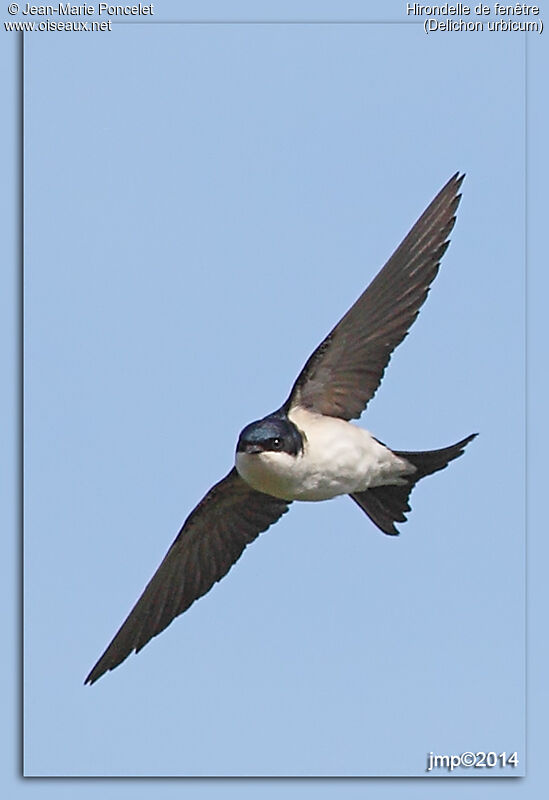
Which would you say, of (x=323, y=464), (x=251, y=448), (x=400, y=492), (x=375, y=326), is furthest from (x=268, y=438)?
(x=400, y=492)

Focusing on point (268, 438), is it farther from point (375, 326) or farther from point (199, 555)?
point (199, 555)

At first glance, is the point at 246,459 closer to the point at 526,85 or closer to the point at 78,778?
the point at 78,778

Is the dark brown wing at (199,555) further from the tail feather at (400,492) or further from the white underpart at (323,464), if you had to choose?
the white underpart at (323,464)

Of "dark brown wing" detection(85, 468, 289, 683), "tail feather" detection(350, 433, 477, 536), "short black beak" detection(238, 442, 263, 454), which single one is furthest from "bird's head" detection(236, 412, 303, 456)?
"dark brown wing" detection(85, 468, 289, 683)

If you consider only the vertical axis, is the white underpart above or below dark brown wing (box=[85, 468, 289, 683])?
above

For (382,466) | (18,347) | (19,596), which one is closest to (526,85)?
(382,466)

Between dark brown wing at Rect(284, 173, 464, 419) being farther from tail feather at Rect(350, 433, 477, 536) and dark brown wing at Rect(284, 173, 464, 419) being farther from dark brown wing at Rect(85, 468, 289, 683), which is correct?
dark brown wing at Rect(85, 468, 289, 683)
